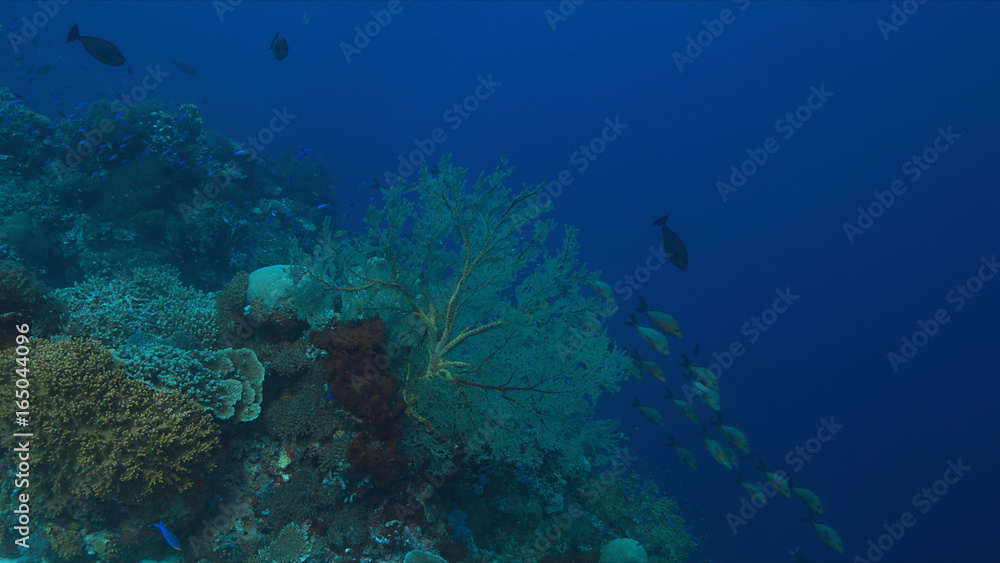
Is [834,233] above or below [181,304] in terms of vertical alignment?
above

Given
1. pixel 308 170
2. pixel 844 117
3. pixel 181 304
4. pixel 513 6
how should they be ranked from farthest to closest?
1. pixel 513 6
2. pixel 844 117
3. pixel 308 170
4. pixel 181 304

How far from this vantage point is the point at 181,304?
536cm

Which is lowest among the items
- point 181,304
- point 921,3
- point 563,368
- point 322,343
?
point 181,304

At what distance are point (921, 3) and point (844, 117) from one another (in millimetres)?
13599

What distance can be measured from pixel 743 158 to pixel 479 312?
245 ft

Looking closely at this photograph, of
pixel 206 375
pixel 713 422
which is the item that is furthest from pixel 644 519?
pixel 206 375

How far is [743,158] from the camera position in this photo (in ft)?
210

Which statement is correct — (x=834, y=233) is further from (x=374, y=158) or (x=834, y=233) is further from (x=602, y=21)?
(x=602, y=21)

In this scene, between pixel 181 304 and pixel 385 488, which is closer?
pixel 385 488

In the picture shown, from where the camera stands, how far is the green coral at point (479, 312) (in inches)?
167

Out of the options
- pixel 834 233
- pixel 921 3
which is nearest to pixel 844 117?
pixel 921 3

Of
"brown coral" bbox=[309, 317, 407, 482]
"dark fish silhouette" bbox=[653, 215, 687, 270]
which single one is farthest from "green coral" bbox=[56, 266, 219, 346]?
"dark fish silhouette" bbox=[653, 215, 687, 270]

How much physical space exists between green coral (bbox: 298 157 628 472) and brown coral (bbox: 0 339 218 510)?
1.91 meters

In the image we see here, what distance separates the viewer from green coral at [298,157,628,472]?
4.24 m
